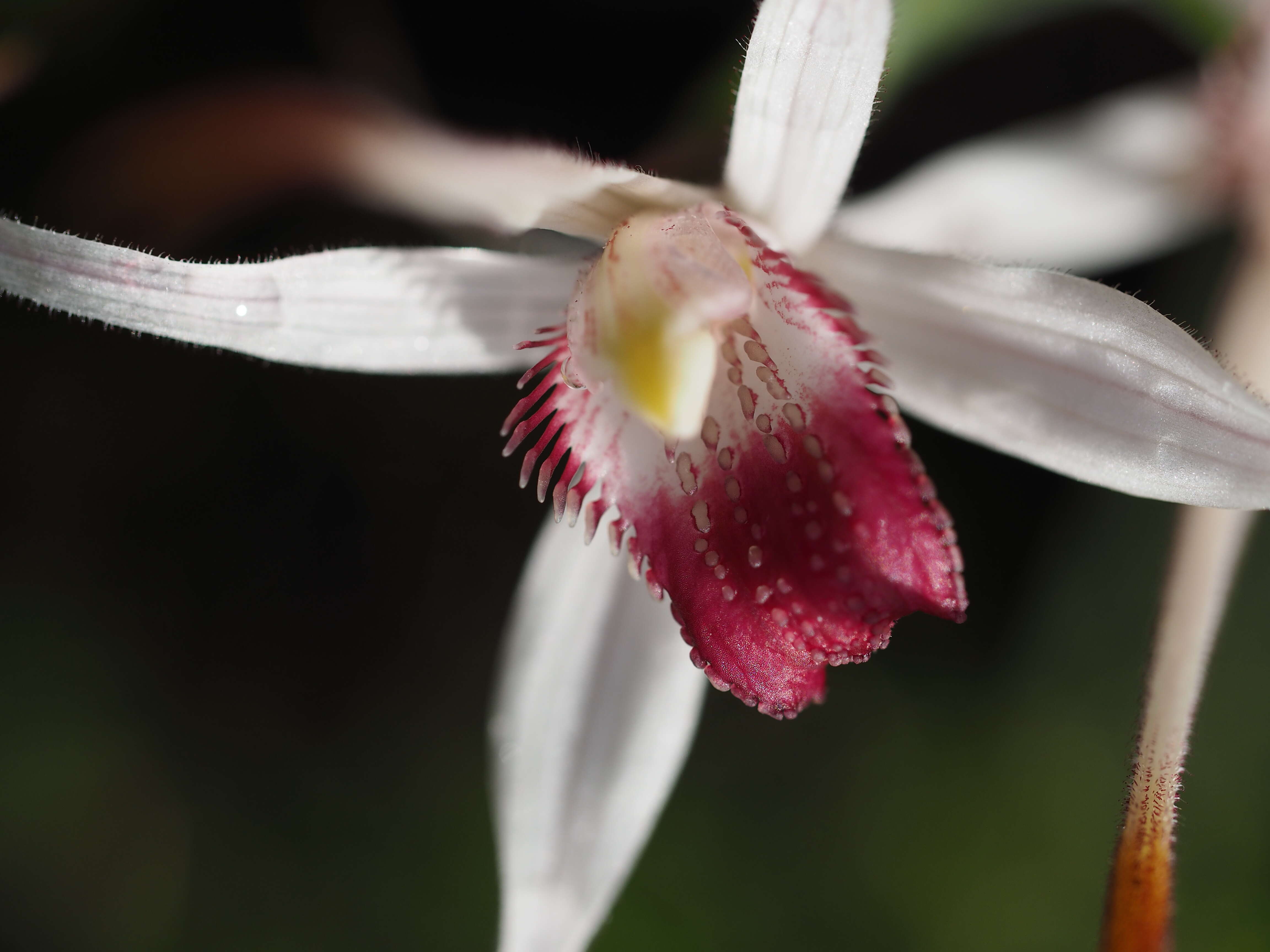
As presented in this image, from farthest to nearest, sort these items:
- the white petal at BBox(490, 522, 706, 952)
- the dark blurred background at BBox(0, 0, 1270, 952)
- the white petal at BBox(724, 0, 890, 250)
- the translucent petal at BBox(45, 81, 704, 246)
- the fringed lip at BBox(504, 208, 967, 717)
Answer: the dark blurred background at BBox(0, 0, 1270, 952), the translucent petal at BBox(45, 81, 704, 246), the white petal at BBox(490, 522, 706, 952), the fringed lip at BBox(504, 208, 967, 717), the white petal at BBox(724, 0, 890, 250)

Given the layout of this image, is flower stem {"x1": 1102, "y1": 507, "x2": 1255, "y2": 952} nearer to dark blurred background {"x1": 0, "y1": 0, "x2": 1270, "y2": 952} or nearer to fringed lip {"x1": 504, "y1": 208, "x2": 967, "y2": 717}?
fringed lip {"x1": 504, "y1": 208, "x2": 967, "y2": 717}

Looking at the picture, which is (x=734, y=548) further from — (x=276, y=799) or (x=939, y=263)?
(x=276, y=799)

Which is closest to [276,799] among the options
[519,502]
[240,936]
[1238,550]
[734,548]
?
[240,936]

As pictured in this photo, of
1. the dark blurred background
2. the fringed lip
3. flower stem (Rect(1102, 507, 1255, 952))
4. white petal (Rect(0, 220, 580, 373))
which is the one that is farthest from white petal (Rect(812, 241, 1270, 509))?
the dark blurred background

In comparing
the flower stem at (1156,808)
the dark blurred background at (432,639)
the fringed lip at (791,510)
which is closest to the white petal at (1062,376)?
the fringed lip at (791,510)

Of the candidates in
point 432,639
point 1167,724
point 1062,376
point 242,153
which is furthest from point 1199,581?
point 242,153

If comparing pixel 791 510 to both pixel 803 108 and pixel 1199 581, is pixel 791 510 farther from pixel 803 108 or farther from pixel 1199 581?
pixel 1199 581
